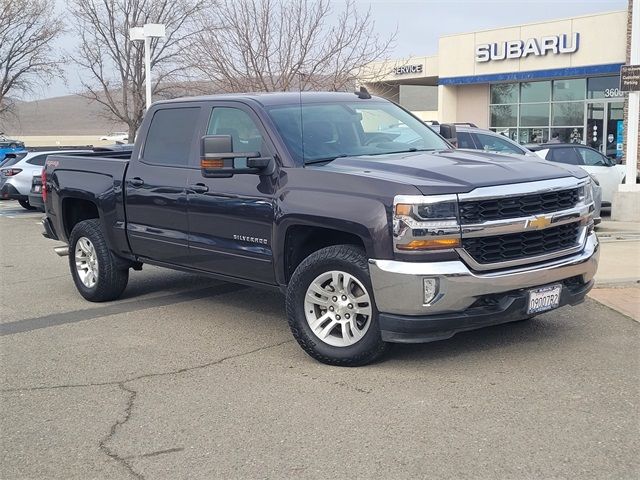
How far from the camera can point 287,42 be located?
2064cm

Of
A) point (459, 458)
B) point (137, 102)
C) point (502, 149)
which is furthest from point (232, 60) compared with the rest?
→ point (459, 458)

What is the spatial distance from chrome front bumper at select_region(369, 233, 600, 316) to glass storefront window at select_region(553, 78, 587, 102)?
25776mm

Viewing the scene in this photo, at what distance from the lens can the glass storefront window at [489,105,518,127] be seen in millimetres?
32438

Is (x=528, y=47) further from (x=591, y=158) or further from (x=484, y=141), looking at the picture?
(x=484, y=141)

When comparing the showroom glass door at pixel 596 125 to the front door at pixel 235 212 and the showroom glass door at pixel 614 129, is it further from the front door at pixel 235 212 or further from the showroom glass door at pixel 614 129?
the front door at pixel 235 212

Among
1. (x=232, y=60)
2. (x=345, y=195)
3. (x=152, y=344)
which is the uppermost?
(x=232, y=60)

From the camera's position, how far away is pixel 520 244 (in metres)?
5.57

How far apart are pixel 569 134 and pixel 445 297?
26.4m

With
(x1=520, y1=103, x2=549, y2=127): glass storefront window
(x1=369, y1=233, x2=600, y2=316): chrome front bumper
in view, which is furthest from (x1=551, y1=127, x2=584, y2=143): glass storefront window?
(x1=369, y1=233, x2=600, y2=316): chrome front bumper

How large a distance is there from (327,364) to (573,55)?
25362 mm

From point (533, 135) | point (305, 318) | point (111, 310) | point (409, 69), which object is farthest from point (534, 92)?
point (305, 318)

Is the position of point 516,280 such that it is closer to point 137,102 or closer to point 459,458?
point 459,458

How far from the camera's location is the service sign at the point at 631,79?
13.6 metres

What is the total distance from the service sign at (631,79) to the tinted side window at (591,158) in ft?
7.77
